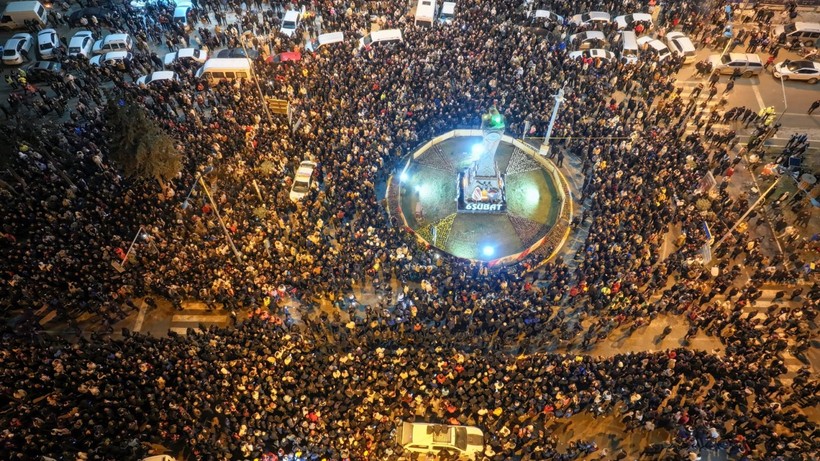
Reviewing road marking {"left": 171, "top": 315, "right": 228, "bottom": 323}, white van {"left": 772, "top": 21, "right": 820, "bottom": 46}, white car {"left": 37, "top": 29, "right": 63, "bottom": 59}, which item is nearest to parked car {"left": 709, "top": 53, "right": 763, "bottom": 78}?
white van {"left": 772, "top": 21, "right": 820, "bottom": 46}

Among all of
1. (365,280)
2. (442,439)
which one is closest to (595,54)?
(365,280)

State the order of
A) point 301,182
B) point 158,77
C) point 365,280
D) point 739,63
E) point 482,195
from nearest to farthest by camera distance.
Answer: point 365,280
point 301,182
point 482,195
point 158,77
point 739,63

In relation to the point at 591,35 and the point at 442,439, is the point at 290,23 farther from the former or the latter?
the point at 442,439

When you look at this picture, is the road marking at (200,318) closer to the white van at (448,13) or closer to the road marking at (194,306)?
the road marking at (194,306)

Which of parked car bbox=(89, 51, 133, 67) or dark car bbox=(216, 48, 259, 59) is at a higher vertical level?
dark car bbox=(216, 48, 259, 59)

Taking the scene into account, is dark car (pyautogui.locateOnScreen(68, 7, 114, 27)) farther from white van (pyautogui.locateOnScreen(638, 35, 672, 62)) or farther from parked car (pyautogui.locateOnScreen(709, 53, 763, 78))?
parked car (pyautogui.locateOnScreen(709, 53, 763, 78))

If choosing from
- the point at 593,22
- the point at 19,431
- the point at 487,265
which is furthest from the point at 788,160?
the point at 19,431
